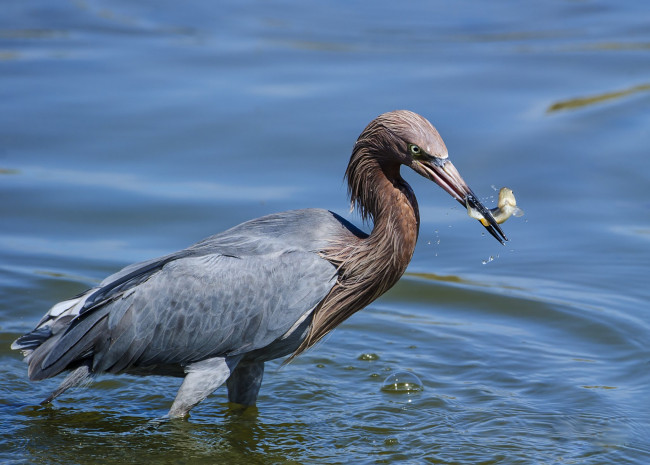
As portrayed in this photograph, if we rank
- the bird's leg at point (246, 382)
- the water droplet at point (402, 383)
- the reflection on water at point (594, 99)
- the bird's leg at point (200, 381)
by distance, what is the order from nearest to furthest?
the bird's leg at point (200, 381) < the bird's leg at point (246, 382) < the water droplet at point (402, 383) < the reflection on water at point (594, 99)

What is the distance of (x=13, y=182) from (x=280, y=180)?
307 centimetres

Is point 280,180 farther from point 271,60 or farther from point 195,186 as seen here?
point 271,60

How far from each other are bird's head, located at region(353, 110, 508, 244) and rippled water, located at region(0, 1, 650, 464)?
1698mm

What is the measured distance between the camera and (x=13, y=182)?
11.8m

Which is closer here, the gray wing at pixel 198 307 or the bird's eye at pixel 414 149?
the bird's eye at pixel 414 149

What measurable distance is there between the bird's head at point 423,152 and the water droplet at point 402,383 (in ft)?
5.23

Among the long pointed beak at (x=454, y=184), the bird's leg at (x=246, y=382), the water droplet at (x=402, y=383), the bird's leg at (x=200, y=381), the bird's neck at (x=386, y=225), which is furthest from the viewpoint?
the water droplet at (x=402, y=383)

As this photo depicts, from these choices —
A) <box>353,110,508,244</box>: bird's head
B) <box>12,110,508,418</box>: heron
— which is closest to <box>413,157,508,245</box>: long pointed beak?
<box>353,110,508,244</box>: bird's head

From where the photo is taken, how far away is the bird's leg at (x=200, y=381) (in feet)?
22.6

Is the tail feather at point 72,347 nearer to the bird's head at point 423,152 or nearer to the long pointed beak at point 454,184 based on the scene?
the bird's head at point 423,152

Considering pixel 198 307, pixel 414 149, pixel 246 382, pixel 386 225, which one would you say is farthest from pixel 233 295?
pixel 414 149

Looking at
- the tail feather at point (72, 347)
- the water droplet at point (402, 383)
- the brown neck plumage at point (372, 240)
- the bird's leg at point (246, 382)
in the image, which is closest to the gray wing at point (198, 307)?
the tail feather at point (72, 347)

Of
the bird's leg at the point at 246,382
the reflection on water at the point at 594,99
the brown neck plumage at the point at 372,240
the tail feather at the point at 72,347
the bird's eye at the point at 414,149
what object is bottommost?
the bird's leg at the point at 246,382

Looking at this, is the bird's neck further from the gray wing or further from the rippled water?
the rippled water
